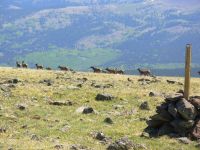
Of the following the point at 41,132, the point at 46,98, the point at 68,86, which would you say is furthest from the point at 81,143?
the point at 68,86

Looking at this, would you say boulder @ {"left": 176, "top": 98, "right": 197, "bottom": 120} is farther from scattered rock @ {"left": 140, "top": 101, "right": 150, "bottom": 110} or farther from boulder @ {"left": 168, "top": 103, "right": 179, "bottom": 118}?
scattered rock @ {"left": 140, "top": 101, "right": 150, "bottom": 110}

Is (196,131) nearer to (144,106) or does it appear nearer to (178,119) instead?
(178,119)

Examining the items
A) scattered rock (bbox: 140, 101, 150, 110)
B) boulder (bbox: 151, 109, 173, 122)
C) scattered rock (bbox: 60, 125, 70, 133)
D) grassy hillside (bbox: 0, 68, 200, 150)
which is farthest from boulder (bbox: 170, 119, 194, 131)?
scattered rock (bbox: 140, 101, 150, 110)

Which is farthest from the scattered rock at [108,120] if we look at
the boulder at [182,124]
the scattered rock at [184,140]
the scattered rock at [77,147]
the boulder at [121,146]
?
the boulder at [121,146]

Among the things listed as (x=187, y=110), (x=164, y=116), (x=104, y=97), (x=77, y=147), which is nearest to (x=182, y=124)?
(x=187, y=110)

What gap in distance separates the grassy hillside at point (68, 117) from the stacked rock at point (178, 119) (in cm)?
130

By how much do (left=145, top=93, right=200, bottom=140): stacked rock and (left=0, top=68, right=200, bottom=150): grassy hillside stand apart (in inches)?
51.2

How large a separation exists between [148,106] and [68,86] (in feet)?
48.7

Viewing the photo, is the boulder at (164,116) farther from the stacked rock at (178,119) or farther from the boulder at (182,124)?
the boulder at (182,124)

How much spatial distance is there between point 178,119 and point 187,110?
3.16ft

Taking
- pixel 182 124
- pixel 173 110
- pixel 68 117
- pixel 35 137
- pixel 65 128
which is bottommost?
pixel 35 137

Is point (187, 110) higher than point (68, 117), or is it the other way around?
point (187, 110)

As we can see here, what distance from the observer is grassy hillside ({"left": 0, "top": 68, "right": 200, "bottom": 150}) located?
30047 mm

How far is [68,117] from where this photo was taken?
39.3 metres
